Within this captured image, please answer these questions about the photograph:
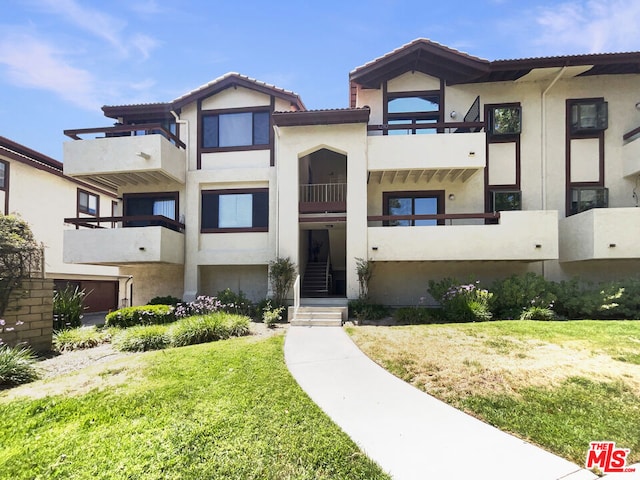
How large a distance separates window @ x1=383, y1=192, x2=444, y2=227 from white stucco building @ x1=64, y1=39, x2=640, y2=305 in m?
0.06

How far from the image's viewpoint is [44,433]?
391cm

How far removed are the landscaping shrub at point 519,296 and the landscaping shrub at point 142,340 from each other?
988cm

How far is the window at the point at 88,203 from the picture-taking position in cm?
2075

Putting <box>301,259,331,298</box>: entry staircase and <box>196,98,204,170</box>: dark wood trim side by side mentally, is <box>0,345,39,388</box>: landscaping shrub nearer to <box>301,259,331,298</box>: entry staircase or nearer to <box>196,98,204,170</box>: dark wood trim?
<box>301,259,331,298</box>: entry staircase

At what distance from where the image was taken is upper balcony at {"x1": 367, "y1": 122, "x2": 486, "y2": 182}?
12211 mm

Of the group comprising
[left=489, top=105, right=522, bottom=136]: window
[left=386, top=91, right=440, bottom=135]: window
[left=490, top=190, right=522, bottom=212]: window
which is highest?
[left=386, top=91, right=440, bottom=135]: window

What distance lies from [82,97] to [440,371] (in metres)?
14.5

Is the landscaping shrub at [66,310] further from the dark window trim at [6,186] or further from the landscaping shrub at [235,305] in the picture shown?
the dark window trim at [6,186]

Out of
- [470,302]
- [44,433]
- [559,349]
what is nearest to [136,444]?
[44,433]

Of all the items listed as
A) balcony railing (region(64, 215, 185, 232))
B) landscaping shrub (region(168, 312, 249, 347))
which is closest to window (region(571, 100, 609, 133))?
landscaping shrub (region(168, 312, 249, 347))

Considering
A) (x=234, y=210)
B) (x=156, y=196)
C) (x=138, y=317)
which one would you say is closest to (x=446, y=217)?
(x=234, y=210)

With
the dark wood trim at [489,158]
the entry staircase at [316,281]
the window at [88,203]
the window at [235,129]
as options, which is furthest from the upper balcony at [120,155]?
the dark wood trim at [489,158]

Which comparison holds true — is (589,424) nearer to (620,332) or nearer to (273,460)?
(273,460)

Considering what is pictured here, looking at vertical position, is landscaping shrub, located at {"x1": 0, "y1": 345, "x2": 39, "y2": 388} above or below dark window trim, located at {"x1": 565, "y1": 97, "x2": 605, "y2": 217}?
below
